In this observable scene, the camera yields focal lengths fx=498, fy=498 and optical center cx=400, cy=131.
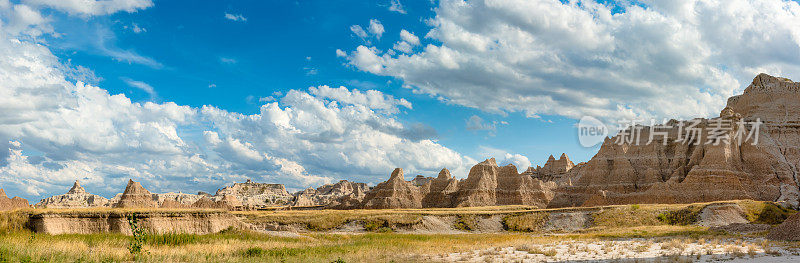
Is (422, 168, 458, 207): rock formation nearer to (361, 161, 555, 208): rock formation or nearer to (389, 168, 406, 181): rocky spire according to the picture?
(361, 161, 555, 208): rock formation

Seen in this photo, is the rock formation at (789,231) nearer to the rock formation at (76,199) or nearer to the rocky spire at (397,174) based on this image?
the rocky spire at (397,174)

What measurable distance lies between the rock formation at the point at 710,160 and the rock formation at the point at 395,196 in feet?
114

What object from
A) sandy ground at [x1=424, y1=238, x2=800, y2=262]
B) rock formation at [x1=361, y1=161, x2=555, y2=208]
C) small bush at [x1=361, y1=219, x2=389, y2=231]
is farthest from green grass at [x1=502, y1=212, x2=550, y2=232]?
rock formation at [x1=361, y1=161, x2=555, y2=208]

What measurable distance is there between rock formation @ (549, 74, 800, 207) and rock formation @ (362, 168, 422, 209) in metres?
34.8

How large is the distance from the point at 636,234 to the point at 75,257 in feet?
150

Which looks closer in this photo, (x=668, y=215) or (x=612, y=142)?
(x=668, y=215)

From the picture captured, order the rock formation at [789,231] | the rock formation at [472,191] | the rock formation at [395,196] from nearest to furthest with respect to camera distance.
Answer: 1. the rock formation at [789,231]
2. the rock formation at [395,196]
3. the rock formation at [472,191]

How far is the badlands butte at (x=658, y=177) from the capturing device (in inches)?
3556

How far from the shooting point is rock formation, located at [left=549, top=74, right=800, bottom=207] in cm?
9006

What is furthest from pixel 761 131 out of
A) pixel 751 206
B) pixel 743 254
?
pixel 743 254

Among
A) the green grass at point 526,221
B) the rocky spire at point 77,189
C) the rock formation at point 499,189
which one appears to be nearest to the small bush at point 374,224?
the green grass at point 526,221

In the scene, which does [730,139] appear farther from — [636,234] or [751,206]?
[636,234]

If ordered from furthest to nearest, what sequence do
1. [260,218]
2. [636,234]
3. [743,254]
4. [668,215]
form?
[668,215], [260,218], [636,234], [743,254]

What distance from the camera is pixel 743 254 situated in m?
26.9
